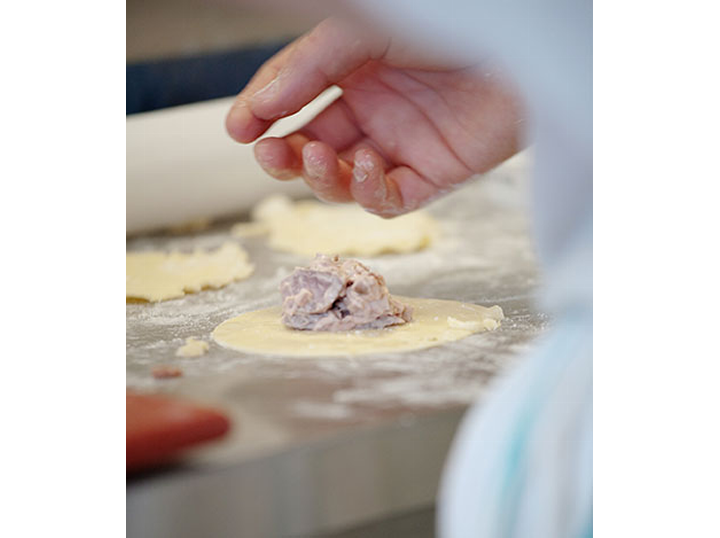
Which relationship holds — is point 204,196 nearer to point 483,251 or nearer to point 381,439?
point 483,251

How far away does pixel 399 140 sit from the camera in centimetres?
171

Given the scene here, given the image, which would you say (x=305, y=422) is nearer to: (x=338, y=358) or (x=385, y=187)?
(x=338, y=358)

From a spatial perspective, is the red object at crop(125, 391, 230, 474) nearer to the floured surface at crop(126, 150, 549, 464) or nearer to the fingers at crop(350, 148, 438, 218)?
the floured surface at crop(126, 150, 549, 464)

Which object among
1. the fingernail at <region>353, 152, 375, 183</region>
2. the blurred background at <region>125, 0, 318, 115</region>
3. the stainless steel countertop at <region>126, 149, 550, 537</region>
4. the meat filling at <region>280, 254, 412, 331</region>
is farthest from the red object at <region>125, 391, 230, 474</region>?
the blurred background at <region>125, 0, 318, 115</region>

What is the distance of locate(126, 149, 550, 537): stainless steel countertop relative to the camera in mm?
967

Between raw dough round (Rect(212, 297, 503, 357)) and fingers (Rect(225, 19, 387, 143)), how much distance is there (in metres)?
0.31

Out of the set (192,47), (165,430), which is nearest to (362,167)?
(192,47)

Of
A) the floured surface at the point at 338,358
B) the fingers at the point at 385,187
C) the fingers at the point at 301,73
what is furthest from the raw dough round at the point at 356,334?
the fingers at the point at 301,73

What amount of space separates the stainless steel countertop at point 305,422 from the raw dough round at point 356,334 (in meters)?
0.03

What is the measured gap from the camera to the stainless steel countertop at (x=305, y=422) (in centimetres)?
97

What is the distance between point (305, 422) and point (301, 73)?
2.16 feet

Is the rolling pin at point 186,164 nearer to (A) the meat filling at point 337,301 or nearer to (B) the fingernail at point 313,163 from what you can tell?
(B) the fingernail at point 313,163

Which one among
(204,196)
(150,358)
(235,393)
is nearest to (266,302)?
(150,358)

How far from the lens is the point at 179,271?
1837 millimetres
